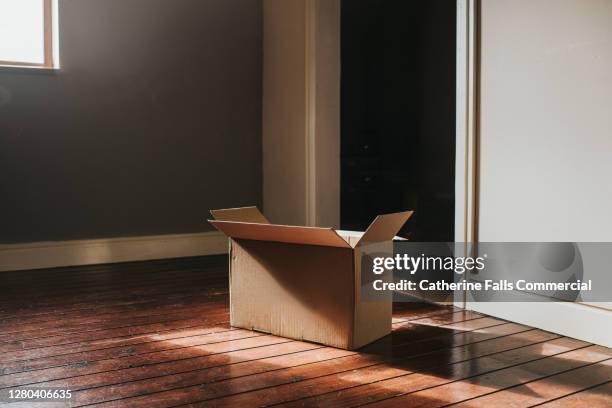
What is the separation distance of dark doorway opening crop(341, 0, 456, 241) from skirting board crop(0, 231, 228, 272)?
93cm

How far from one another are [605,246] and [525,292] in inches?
13.0

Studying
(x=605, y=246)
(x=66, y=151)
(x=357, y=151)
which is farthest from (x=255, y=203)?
(x=605, y=246)

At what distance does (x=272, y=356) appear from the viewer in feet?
5.62

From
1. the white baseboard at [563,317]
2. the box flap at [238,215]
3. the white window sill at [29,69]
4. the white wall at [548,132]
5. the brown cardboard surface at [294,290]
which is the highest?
the white window sill at [29,69]

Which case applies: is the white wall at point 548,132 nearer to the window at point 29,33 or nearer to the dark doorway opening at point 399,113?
the dark doorway opening at point 399,113

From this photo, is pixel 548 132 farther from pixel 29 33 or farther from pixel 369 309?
pixel 29 33

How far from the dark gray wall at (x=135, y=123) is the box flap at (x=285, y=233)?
161cm

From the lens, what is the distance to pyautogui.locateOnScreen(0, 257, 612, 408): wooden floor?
1.43 meters

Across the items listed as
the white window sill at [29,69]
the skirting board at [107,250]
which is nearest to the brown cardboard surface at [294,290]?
the skirting board at [107,250]

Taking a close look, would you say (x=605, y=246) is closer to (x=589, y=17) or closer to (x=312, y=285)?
(x=589, y=17)

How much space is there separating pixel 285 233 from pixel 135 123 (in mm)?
1869

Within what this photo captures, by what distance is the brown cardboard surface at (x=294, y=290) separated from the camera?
5.73 feet

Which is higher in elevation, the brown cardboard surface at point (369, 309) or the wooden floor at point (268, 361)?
the brown cardboard surface at point (369, 309)

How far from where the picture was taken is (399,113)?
3861 millimetres
